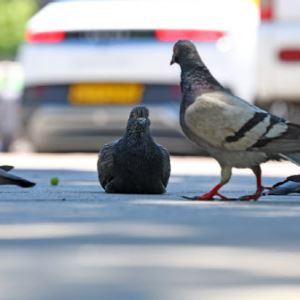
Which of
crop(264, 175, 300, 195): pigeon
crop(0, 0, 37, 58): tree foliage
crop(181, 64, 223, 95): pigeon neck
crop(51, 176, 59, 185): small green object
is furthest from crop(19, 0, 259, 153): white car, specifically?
crop(0, 0, 37, 58): tree foliage

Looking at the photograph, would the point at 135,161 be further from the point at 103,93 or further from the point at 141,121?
the point at 103,93

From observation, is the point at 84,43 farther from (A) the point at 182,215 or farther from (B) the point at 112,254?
(B) the point at 112,254

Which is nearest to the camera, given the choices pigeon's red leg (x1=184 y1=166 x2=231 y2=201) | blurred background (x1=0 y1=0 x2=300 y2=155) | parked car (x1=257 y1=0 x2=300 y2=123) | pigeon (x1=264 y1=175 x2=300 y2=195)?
pigeon's red leg (x1=184 y1=166 x2=231 y2=201)

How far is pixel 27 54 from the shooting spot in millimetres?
14906

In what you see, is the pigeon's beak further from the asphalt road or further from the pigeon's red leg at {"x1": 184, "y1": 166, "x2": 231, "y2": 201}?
the pigeon's red leg at {"x1": 184, "y1": 166, "x2": 231, "y2": 201}

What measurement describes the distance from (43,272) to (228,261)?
727 mm

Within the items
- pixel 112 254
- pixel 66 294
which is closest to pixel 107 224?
pixel 112 254

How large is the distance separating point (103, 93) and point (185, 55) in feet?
19.7

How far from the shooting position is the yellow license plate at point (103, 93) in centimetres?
1462

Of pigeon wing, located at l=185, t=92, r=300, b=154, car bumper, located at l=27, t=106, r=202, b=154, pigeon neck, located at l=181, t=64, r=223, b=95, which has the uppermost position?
pigeon neck, located at l=181, t=64, r=223, b=95

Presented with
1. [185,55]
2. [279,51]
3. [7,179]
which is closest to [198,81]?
[185,55]

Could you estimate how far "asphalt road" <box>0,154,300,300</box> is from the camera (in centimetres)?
507

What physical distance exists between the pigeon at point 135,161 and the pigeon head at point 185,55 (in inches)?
18.2

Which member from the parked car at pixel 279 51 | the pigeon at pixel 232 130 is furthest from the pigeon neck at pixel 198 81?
the parked car at pixel 279 51
